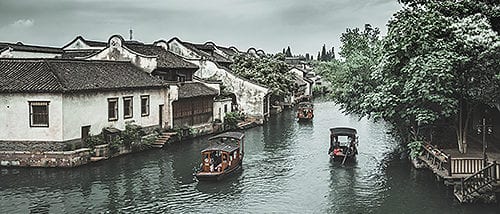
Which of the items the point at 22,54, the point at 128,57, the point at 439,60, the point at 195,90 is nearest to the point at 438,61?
the point at 439,60

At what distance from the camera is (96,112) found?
116 ft

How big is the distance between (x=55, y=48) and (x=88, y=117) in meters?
25.6

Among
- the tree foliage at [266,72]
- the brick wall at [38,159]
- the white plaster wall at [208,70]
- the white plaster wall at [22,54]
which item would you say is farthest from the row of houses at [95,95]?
the white plaster wall at [208,70]

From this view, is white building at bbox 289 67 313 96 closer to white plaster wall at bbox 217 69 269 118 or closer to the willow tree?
white plaster wall at bbox 217 69 269 118

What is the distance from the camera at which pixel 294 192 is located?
89.2 feet

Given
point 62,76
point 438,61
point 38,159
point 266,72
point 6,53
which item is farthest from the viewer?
point 266,72

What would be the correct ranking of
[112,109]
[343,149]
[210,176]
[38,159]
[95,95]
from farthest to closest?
1. [112,109]
2. [95,95]
3. [343,149]
4. [38,159]
5. [210,176]

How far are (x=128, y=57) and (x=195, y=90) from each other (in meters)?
6.99

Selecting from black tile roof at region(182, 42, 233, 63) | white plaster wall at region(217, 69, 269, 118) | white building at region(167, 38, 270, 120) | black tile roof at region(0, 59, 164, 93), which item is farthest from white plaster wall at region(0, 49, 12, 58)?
black tile roof at region(182, 42, 233, 63)

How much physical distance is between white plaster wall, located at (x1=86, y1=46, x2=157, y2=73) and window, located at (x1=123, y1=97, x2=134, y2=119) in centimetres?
529

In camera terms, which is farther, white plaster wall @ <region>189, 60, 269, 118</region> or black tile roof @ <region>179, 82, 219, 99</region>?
white plaster wall @ <region>189, 60, 269, 118</region>

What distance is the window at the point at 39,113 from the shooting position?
1276 inches

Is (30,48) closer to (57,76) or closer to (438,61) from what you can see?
(57,76)

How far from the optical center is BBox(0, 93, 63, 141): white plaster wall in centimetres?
3234
